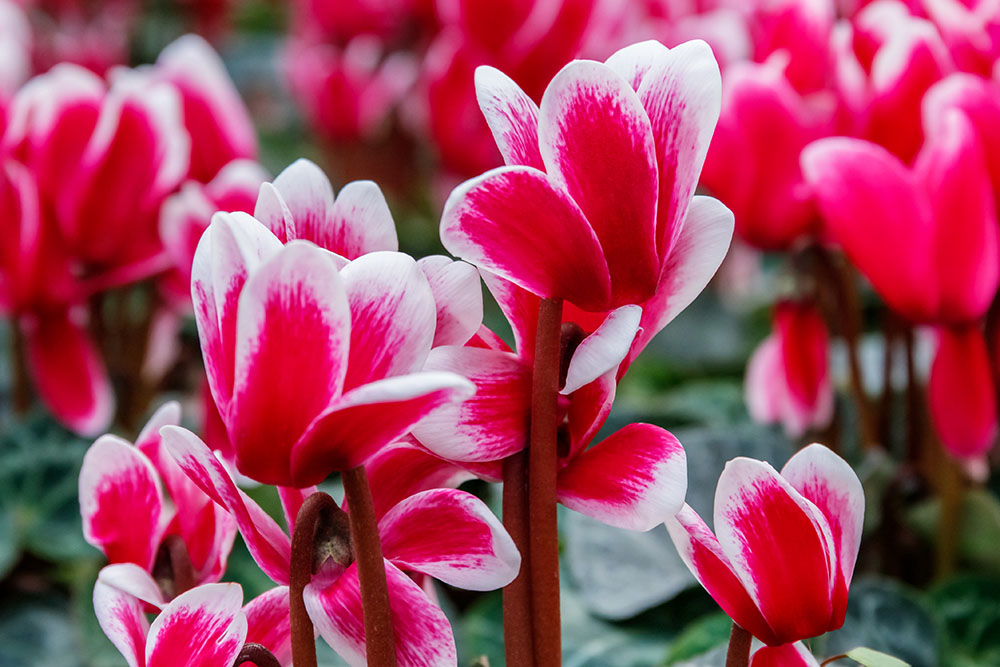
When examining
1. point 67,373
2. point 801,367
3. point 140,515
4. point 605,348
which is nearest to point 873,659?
point 605,348

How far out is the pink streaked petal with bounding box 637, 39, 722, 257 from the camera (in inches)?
12.5

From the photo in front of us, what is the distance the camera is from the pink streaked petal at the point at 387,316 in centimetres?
29

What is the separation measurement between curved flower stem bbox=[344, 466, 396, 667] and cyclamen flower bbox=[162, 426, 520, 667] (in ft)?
0.04

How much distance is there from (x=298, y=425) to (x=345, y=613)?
Result: 0.23ft

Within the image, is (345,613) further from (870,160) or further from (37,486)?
(37,486)

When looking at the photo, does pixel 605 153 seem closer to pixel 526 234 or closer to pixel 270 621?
pixel 526 234

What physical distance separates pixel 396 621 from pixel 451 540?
35mm

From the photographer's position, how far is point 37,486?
898 mm

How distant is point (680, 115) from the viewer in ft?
1.05

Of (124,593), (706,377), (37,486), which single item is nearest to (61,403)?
(37,486)

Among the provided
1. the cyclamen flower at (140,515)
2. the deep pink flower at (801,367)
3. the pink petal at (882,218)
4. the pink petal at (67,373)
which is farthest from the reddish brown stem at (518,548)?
the pink petal at (67,373)

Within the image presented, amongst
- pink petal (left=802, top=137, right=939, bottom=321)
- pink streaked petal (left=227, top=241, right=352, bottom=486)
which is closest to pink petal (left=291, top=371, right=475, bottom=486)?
pink streaked petal (left=227, top=241, right=352, bottom=486)

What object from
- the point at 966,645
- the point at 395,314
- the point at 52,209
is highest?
the point at 395,314

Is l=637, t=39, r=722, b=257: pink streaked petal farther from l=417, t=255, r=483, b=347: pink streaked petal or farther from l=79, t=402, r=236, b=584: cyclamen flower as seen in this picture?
l=79, t=402, r=236, b=584: cyclamen flower
